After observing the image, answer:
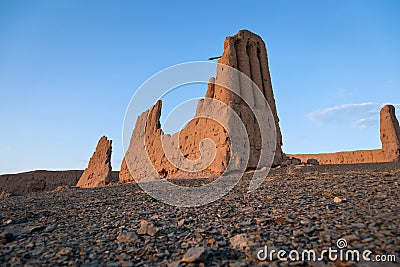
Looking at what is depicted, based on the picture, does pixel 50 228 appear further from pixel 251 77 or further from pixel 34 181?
pixel 34 181

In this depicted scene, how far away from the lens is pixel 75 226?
4969mm

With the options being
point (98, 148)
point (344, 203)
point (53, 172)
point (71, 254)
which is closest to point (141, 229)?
point (71, 254)

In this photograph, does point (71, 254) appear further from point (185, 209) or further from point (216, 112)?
Answer: point (216, 112)

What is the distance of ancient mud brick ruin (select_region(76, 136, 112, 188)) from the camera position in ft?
63.6

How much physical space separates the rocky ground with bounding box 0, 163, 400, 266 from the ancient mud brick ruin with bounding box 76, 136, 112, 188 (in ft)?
43.8

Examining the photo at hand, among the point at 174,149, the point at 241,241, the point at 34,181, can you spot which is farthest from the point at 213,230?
the point at 34,181

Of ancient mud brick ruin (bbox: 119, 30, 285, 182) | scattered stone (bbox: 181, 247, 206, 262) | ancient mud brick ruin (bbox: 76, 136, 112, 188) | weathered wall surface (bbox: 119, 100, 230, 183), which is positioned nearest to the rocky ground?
scattered stone (bbox: 181, 247, 206, 262)

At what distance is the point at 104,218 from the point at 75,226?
0.59 metres

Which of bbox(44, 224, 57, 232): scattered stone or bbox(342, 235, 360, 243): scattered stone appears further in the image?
bbox(44, 224, 57, 232): scattered stone

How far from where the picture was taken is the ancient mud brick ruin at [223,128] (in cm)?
1243

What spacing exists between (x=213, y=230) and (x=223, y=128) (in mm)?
8246

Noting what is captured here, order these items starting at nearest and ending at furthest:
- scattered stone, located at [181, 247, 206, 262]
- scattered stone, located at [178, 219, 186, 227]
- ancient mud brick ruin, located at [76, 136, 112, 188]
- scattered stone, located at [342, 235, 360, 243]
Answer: scattered stone, located at [181, 247, 206, 262] → scattered stone, located at [342, 235, 360, 243] → scattered stone, located at [178, 219, 186, 227] → ancient mud brick ruin, located at [76, 136, 112, 188]

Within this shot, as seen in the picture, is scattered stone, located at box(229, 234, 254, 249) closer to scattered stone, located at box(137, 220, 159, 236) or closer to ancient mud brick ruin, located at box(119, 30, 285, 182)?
scattered stone, located at box(137, 220, 159, 236)

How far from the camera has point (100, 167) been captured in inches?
789
